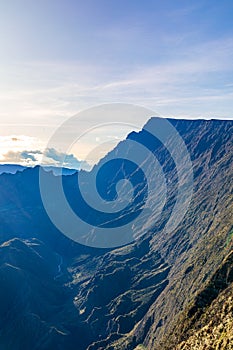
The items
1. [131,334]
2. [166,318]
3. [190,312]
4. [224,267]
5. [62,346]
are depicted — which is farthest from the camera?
[62,346]

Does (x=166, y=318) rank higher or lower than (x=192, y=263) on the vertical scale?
lower

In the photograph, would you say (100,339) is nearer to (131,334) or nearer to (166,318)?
(131,334)

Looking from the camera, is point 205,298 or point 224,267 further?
point 224,267

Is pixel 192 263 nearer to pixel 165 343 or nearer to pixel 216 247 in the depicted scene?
pixel 216 247

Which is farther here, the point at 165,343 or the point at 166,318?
the point at 166,318

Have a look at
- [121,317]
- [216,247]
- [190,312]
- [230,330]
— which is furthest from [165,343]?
[121,317]

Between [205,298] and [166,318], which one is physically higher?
[205,298]

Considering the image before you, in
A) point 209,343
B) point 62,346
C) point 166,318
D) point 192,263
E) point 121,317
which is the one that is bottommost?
point 62,346

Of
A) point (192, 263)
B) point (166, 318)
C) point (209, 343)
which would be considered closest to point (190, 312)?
point (209, 343)

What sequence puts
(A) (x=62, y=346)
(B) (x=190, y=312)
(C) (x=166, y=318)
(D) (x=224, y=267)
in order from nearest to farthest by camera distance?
(B) (x=190, y=312)
(D) (x=224, y=267)
(C) (x=166, y=318)
(A) (x=62, y=346)
